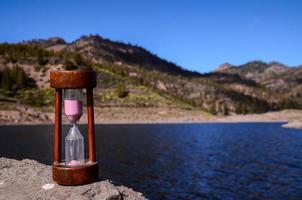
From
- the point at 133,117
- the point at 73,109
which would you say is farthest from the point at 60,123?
the point at 133,117

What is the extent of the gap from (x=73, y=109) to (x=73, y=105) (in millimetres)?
87

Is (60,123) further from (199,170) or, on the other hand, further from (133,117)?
(133,117)

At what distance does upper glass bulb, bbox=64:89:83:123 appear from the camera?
902 cm

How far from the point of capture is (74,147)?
30.7ft

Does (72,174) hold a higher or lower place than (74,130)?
lower

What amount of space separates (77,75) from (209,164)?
31.6m

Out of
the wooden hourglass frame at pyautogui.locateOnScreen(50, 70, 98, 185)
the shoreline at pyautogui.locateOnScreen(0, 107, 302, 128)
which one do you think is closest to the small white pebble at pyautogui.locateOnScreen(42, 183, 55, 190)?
the wooden hourglass frame at pyautogui.locateOnScreen(50, 70, 98, 185)

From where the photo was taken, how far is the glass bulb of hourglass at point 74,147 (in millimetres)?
9070

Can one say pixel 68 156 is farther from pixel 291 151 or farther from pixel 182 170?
pixel 291 151

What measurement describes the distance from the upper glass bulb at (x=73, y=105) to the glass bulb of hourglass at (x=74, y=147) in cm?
21

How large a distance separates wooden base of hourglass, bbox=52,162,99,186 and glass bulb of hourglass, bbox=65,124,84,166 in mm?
141

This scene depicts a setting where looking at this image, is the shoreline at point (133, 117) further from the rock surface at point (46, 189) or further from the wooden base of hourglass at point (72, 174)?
the wooden base of hourglass at point (72, 174)

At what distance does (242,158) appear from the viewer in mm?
44438

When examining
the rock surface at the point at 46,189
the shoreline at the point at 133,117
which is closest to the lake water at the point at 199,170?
the rock surface at the point at 46,189
